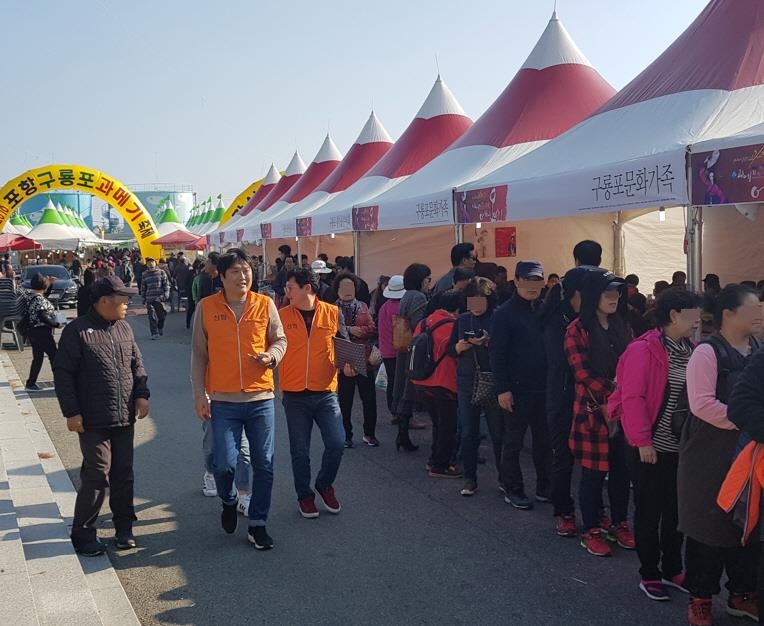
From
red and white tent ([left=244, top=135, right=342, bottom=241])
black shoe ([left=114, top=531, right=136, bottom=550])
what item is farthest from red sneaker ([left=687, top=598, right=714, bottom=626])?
red and white tent ([left=244, top=135, right=342, bottom=241])

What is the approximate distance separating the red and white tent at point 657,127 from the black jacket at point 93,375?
468cm

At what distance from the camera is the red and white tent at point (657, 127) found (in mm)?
7008

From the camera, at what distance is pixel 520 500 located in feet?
17.5

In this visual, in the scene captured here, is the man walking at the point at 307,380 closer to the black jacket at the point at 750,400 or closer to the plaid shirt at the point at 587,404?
the plaid shirt at the point at 587,404

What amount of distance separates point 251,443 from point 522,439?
1892mm

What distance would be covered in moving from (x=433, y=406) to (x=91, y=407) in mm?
2729

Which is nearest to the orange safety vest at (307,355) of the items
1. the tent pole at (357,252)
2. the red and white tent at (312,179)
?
the tent pole at (357,252)

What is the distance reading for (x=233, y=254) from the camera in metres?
4.63

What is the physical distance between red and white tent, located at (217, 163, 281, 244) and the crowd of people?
72.6 feet

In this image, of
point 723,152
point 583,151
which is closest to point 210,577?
point 723,152

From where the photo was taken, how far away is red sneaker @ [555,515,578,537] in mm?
4762

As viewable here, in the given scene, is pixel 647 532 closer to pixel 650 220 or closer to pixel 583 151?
pixel 583 151

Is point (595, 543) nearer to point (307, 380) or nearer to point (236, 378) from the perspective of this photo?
point (307, 380)

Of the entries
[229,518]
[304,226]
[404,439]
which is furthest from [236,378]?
[304,226]
